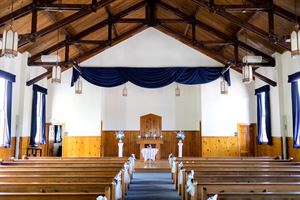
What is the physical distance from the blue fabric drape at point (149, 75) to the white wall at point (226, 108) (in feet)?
2.33

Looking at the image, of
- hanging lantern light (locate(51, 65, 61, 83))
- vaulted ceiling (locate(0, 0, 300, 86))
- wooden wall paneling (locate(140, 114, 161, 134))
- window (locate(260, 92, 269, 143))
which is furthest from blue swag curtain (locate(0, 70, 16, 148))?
window (locate(260, 92, 269, 143))

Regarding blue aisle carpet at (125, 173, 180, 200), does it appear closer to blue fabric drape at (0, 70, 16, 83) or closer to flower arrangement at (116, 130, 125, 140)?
flower arrangement at (116, 130, 125, 140)

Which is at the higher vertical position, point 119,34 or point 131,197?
point 119,34

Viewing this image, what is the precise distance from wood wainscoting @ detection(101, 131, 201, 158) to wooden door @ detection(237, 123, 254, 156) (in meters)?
1.74

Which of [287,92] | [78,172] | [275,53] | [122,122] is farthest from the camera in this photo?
[122,122]

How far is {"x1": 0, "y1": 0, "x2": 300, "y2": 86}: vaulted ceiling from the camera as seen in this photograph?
20.1 ft

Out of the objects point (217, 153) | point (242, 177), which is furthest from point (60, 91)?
point (242, 177)

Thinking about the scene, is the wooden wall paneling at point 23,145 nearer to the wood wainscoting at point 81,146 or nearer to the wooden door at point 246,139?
the wood wainscoting at point 81,146

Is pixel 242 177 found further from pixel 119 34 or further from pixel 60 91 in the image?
pixel 60 91

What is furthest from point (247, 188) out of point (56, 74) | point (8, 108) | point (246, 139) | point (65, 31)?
point (246, 139)

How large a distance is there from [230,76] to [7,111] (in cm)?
771

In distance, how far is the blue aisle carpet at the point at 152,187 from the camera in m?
5.21

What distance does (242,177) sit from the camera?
3906 millimetres

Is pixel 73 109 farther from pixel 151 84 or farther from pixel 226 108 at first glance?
pixel 226 108
